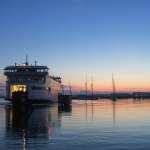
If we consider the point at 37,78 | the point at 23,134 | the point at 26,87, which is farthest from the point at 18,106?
the point at 23,134

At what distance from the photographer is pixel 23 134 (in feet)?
58.1

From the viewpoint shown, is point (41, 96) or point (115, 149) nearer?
point (115, 149)

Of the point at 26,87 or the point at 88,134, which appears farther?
the point at 26,87

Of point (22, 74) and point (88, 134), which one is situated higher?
point (22, 74)

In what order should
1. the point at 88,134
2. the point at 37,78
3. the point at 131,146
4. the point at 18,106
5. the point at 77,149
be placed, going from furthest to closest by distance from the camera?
the point at 37,78
the point at 18,106
the point at 88,134
the point at 131,146
the point at 77,149

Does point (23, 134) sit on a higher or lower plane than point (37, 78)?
lower

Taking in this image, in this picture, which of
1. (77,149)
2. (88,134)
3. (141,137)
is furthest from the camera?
(88,134)

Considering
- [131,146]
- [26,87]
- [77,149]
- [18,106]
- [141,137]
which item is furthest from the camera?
[26,87]

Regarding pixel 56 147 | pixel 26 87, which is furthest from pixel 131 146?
pixel 26 87

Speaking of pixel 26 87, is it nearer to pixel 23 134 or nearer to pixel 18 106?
pixel 18 106

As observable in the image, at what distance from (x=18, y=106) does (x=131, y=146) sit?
31083mm

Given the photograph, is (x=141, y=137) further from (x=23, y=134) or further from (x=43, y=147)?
(x=23, y=134)

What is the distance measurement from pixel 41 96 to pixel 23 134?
43508 mm

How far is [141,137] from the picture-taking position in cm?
1641
